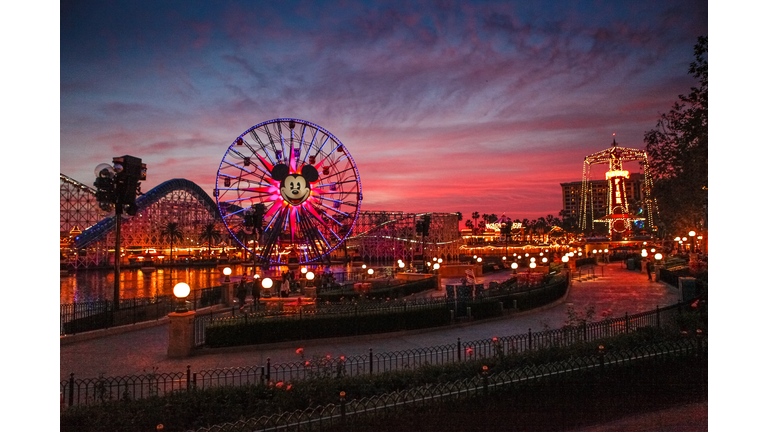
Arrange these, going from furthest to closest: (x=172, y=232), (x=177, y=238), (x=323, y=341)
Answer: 1. (x=177, y=238)
2. (x=172, y=232)
3. (x=323, y=341)

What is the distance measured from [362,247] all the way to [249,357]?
7183cm

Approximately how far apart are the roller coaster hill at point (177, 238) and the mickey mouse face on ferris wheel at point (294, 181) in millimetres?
27548

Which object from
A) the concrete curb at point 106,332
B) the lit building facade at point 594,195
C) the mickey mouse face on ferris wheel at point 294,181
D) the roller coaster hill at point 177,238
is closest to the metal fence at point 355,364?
the concrete curb at point 106,332

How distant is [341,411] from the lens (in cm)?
607

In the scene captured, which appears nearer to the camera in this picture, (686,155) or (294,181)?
(686,155)

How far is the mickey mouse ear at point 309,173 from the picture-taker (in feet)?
106

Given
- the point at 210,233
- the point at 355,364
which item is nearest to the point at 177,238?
the point at 210,233

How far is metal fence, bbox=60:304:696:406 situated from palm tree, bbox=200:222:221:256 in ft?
244

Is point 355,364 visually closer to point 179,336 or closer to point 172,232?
point 179,336

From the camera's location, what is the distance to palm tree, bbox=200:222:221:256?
82.6 meters

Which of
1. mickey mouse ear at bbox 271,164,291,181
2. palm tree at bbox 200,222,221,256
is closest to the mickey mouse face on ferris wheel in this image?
mickey mouse ear at bbox 271,164,291,181

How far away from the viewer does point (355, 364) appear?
1134 centimetres

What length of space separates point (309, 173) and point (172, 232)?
51.0 meters
